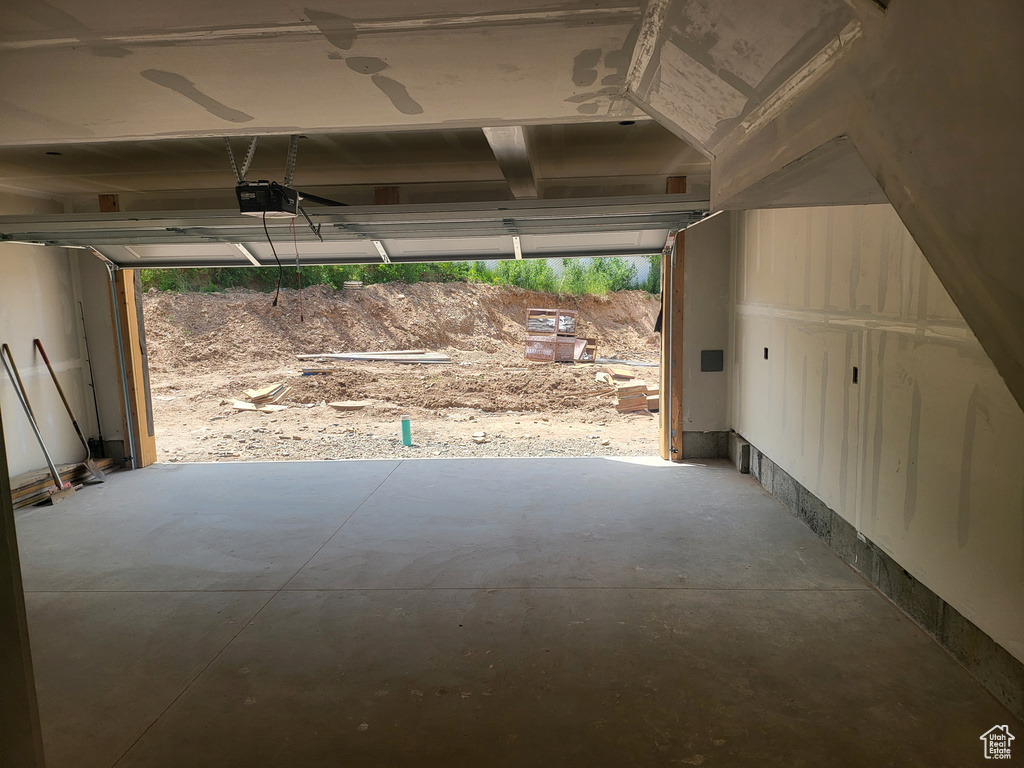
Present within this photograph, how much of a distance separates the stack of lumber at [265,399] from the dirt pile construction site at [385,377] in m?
0.04

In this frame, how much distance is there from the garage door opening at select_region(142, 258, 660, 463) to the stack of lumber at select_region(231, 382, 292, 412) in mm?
36

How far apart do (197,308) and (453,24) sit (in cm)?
1898

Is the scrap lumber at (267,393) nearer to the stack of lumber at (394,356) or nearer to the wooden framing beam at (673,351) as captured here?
the stack of lumber at (394,356)

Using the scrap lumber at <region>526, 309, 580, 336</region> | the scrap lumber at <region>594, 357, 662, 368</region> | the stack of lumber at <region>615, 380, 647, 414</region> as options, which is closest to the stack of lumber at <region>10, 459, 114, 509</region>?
the stack of lumber at <region>615, 380, 647, 414</region>

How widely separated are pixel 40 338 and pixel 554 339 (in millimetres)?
10955

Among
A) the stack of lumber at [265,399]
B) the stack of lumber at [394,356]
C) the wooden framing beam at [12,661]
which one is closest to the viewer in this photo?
the wooden framing beam at [12,661]

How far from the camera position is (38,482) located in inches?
226

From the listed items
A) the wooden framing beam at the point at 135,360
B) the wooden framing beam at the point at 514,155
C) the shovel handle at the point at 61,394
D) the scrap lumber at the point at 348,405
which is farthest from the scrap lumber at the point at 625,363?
the shovel handle at the point at 61,394

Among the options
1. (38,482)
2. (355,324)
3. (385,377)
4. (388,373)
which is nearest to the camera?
(38,482)

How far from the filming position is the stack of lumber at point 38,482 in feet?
18.1

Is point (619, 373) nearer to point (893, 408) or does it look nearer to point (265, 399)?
point (265, 399)

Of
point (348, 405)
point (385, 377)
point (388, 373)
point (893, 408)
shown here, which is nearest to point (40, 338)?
point (348, 405)

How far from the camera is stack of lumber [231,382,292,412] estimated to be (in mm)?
11414

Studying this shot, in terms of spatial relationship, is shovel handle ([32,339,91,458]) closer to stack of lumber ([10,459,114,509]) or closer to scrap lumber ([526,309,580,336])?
stack of lumber ([10,459,114,509])
